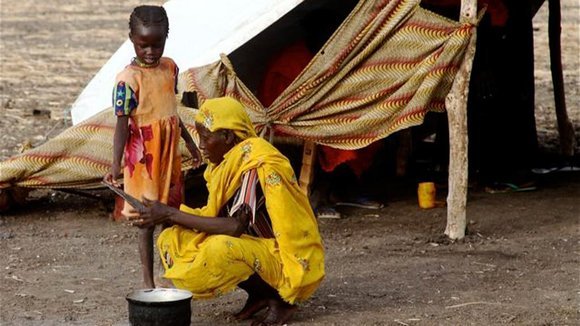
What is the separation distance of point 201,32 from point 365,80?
4.13 feet

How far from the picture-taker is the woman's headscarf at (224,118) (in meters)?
5.06

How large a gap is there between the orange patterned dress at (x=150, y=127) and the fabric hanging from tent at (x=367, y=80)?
1.48 meters

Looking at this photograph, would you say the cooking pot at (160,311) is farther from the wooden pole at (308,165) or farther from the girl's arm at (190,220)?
the wooden pole at (308,165)

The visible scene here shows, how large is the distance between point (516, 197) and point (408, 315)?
276 cm

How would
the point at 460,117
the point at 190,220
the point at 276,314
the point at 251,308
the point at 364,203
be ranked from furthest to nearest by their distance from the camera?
the point at 364,203 → the point at 460,117 → the point at 251,308 → the point at 276,314 → the point at 190,220

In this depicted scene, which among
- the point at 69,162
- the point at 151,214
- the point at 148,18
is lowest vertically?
the point at 151,214

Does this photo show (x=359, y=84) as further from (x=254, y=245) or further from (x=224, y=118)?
(x=254, y=245)

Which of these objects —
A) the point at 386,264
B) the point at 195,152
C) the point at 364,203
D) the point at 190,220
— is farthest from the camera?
the point at 364,203

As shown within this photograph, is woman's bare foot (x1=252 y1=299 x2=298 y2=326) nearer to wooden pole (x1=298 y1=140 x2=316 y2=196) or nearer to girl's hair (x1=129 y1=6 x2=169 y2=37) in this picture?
girl's hair (x1=129 y1=6 x2=169 y2=37)

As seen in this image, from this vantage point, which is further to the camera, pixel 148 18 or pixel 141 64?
pixel 141 64

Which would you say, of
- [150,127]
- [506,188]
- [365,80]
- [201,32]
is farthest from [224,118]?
[506,188]

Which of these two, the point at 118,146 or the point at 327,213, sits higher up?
the point at 118,146

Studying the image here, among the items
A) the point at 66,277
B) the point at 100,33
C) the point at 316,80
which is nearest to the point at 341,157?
the point at 316,80

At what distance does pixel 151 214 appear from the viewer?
4883 millimetres
